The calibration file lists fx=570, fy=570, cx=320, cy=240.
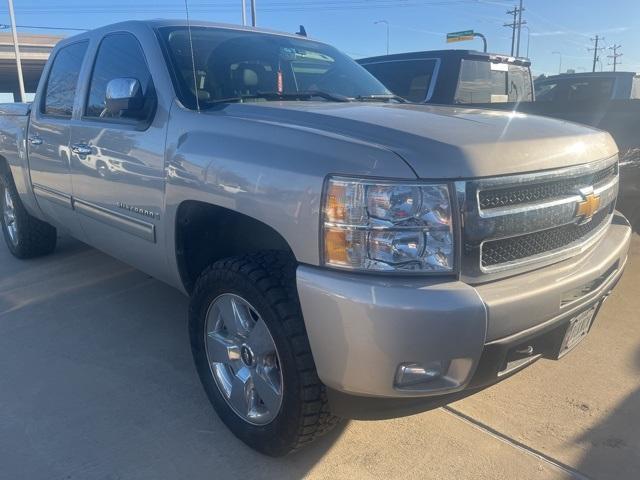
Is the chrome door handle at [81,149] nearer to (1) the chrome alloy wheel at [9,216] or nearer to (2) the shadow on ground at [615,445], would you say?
(1) the chrome alloy wheel at [9,216]

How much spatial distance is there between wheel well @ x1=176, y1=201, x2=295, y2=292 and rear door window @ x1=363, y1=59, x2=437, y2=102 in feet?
13.2

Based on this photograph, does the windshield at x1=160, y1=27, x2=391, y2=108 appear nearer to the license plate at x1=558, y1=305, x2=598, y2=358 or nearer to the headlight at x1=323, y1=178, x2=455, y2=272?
the headlight at x1=323, y1=178, x2=455, y2=272

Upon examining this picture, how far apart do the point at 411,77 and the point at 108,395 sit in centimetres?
488

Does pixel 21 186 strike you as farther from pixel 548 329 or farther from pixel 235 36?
pixel 548 329

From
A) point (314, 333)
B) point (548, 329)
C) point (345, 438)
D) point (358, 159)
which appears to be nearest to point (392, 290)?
point (314, 333)

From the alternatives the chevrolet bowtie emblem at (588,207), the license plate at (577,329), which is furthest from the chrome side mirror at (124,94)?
the license plate at (577,329)

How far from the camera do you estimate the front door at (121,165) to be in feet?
9.52

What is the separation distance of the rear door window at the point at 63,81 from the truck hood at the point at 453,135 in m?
1.76

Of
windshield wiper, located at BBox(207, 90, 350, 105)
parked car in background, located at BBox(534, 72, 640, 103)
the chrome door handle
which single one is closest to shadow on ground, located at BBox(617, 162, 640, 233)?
windshield wiper, located at BBox(207, 90, 350, 105)

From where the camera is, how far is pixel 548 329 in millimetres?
2131

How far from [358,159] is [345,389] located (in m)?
0.81

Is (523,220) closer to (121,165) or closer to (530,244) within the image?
(530,244)

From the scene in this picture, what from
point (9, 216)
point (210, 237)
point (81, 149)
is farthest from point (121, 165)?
point (9, 216)

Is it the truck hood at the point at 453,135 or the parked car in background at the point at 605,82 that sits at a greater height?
the truck hood at the point at 453,135
